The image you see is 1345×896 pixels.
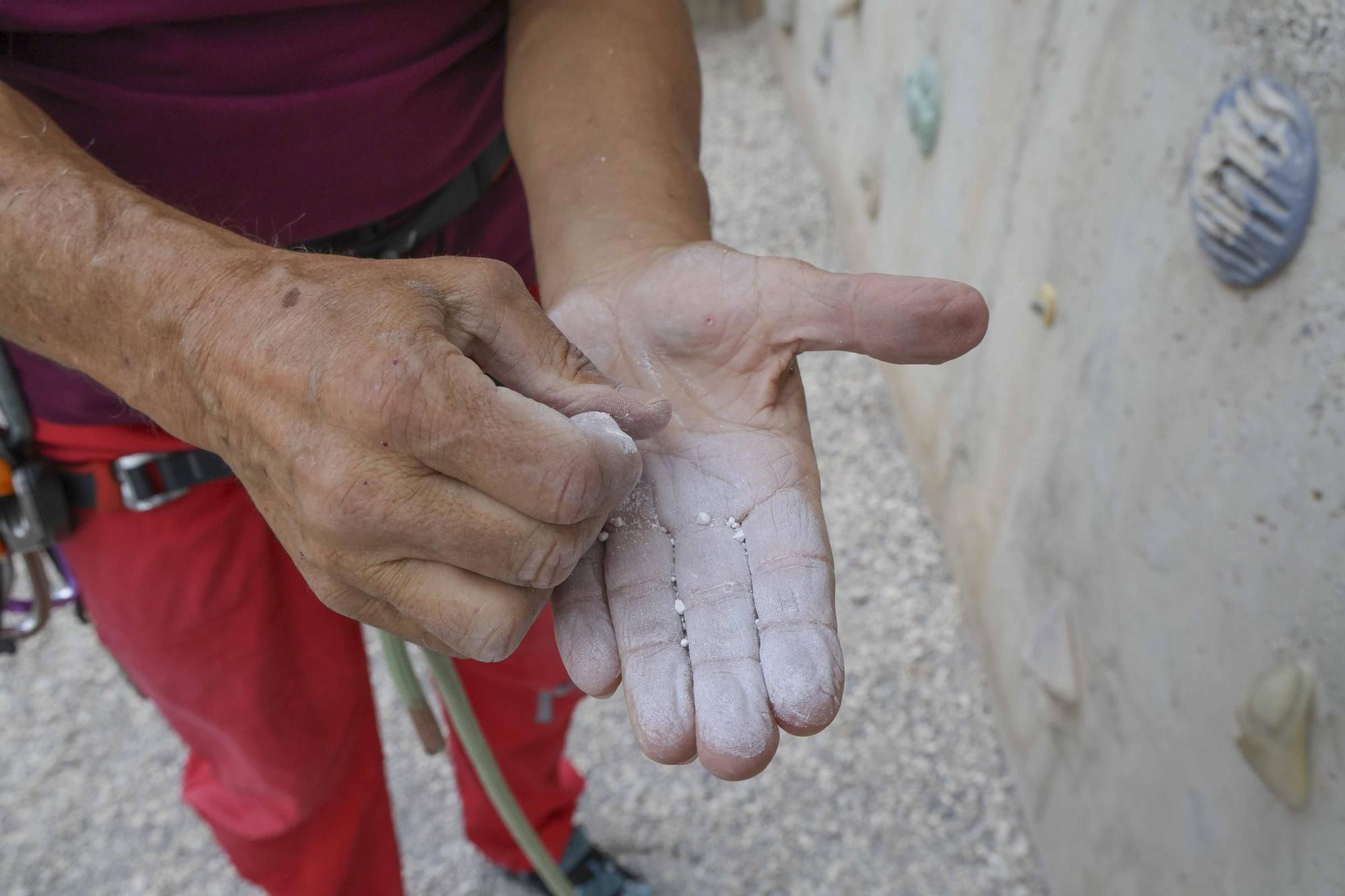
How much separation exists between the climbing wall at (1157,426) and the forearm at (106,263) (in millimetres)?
998

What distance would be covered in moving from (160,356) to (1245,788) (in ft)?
3.94

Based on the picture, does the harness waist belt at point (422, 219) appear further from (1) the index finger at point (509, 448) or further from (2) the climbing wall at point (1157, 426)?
(2) the climbing wall at point (1157, 426)

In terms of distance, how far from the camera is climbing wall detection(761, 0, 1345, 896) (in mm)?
976

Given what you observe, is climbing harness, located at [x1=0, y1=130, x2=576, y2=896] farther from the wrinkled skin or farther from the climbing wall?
the climbing wall

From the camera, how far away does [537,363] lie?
2.53 feet

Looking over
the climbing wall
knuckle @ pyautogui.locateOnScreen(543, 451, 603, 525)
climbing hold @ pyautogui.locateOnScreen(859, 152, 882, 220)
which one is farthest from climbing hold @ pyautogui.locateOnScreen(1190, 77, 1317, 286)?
climbing hold @ pyautogui.locateOnScreen(859, 152, 882, 220)

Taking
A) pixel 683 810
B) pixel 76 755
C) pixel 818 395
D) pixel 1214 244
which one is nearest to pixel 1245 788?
pixel 1214 244

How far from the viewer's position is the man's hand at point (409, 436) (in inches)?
26.2

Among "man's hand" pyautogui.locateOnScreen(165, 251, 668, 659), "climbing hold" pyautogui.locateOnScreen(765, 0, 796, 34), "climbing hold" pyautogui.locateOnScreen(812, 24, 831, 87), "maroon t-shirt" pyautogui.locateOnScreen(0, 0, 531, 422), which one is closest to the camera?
"man's hand" pyautogui.locateOnScreen(165, 251, 668, 659)

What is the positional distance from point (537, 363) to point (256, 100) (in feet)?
1.52

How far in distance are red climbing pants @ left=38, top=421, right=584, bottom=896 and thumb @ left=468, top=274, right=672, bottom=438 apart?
514 millimetres

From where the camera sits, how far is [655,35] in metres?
1.16

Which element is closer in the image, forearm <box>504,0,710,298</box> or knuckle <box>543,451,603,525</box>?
knuckle <box>543,451,603,525</box>

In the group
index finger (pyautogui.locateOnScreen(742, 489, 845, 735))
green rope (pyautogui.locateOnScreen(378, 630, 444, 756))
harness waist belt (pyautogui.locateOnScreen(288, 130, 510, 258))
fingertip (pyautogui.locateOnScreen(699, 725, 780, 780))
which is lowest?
green rope (pyautogui.locateOnScreen(378, 630, 444, 756))
